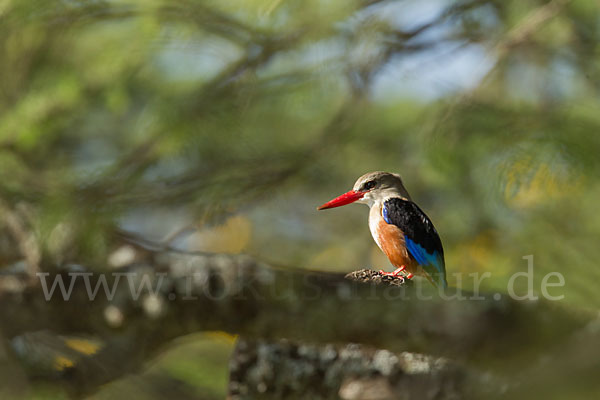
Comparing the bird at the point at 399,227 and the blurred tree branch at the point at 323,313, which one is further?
the bird at the point at 399,227

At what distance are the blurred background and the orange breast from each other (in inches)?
6.8

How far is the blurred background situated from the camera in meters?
1.29

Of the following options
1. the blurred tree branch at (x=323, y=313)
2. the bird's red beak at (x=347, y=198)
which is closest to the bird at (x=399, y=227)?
the bird's red beak at (x=347, y=198)

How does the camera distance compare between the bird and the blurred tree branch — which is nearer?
the blurred tree branch

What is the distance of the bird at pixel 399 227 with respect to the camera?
1161 millimetres

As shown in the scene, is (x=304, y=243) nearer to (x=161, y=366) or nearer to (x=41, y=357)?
(x=161, y=366)

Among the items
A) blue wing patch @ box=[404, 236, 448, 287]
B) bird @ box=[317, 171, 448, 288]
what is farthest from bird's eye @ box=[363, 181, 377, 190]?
blue wing patch @ box=[404, 236, 448, 287]

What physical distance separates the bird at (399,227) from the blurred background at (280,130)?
0.52ft

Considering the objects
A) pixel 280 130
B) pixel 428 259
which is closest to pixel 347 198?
pixel 428 259

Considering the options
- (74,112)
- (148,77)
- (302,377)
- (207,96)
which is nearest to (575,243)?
(302,377)

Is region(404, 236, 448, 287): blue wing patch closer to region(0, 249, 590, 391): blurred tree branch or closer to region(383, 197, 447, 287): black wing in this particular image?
region(383, 197, 447, 287): black wing

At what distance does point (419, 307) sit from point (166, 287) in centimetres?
42

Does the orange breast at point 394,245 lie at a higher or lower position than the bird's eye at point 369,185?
lower

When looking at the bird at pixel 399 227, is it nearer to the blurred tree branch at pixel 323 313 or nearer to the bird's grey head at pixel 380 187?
the bird's grey head at pixel 380 187
